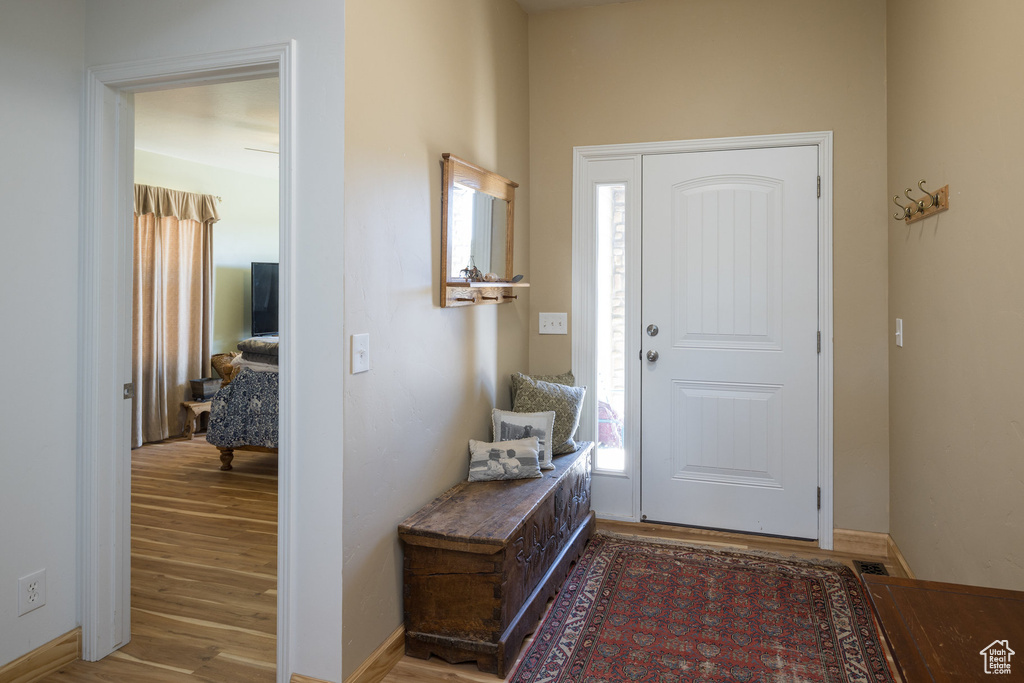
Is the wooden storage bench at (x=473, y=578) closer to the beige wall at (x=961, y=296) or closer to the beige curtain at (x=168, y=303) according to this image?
the beige wall at (x=961, y=296)

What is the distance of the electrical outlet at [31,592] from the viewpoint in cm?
217

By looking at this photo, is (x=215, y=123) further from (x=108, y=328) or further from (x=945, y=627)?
(x=945, y=627)

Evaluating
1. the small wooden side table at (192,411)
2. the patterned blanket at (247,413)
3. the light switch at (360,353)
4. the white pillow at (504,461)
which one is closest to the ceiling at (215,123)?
the patterned blanket at (247,413)

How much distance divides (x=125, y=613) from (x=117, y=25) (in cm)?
200

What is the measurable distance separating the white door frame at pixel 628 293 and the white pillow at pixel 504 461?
91cm

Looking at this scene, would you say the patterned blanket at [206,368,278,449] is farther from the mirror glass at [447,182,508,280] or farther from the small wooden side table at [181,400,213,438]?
the mirror glass at [447,182,508,280]

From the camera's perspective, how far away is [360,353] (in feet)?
6.97

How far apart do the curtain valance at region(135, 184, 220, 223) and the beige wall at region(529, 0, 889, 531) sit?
3.83 m

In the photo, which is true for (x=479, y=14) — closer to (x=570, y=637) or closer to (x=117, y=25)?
(x=117, y=25)

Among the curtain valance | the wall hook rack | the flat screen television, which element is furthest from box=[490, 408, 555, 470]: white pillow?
the flat screen television

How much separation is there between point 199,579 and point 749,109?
11.2 feet

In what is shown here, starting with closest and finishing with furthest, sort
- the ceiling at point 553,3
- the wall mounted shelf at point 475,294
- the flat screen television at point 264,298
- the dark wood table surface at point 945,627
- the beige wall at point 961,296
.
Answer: the dark wood table surface at point 945,627
the beige wall at point 961,296
the wall mounted shelf at point 475,294
the ceiling at point 553,3
the flat screen television at point 264,298

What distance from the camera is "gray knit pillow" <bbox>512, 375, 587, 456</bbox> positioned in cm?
335

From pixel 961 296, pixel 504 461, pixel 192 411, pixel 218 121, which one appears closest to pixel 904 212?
pixel 961 296
